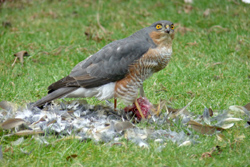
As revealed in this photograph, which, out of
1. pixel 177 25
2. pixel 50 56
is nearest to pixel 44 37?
pixel 50 56

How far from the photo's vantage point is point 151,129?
4.00 meters

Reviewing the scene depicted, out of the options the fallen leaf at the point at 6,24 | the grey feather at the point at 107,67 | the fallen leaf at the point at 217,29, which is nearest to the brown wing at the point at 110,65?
the grey feather at the point at 107,67

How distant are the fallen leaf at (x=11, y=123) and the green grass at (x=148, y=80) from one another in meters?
0.14

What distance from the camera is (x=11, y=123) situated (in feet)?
12.7

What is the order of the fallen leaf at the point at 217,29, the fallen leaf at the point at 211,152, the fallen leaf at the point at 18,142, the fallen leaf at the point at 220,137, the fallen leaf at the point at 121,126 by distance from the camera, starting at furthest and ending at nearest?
1. the fallen leaf at the point at 217,29
2. the fallen leaf at the point at 121,126
3. the fallen leaf at the point at 220,137
4. the fallen leaf at the point at 18,142
5. the fallen leaf at the point at 211,152

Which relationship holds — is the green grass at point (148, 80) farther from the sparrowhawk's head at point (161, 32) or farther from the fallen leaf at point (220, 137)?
the sparrowhawk's head at point (161, 32)

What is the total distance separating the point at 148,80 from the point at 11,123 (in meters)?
2.42

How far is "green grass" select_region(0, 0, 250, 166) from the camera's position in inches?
139

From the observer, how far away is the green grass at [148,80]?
3.52 metres

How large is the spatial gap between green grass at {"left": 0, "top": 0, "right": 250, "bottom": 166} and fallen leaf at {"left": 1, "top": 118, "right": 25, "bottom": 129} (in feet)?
0.45

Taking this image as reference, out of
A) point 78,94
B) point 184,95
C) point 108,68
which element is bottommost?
point 184,95

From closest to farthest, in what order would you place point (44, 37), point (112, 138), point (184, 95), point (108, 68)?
point (112, 138) < point (108, 68) < point (184, 95) < point (44, 37)

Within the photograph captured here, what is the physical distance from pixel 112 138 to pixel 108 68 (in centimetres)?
83

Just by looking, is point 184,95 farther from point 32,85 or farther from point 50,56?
point 50,56
